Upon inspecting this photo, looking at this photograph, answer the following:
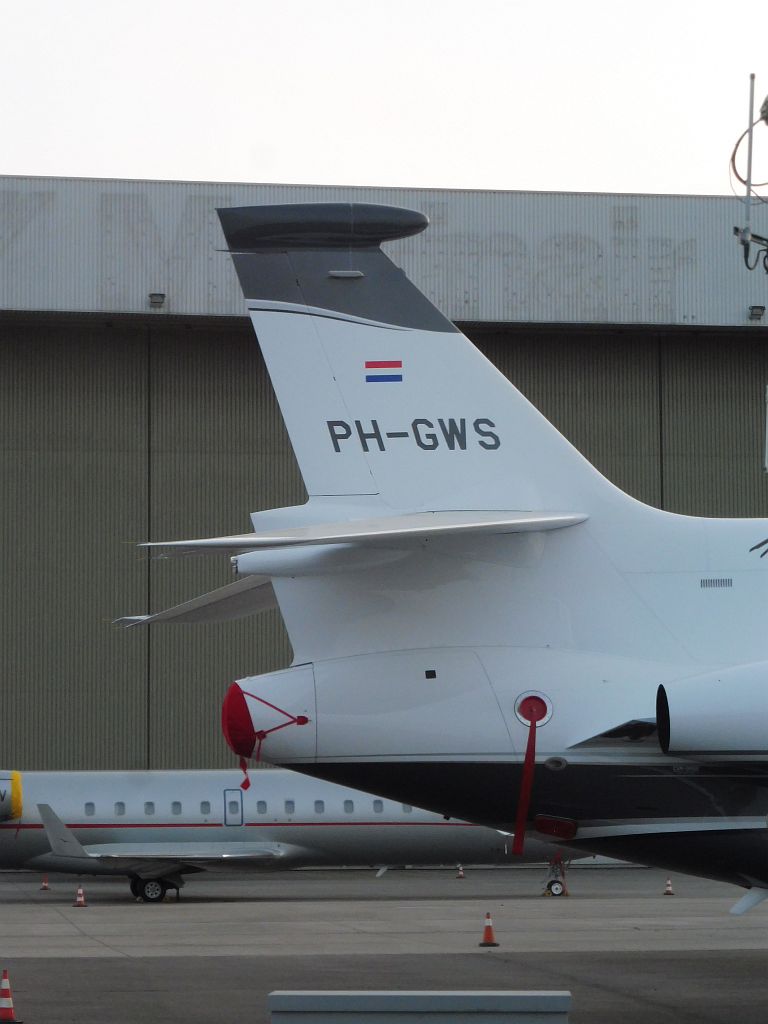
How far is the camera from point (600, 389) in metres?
30.1

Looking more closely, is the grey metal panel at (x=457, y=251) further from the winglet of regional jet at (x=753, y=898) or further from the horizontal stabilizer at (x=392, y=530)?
the winglet of regional jet at (x=753, y=898)

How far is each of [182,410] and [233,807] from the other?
9538mm

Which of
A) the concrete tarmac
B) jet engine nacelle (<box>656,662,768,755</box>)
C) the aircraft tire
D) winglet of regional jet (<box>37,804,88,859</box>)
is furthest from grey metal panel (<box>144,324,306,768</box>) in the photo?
jet engine nacelle (<box>656,662,768,755</box>)

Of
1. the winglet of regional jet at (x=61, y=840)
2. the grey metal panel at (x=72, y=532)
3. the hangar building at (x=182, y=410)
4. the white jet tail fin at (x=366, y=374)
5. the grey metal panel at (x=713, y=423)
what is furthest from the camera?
the grey metal panel at (x=713, y=423)

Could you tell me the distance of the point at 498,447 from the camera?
9.83m

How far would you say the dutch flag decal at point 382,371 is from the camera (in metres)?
9.72

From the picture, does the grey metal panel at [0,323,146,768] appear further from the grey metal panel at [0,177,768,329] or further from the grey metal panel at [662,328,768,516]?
the grey metal panel at [662,328,768,516]

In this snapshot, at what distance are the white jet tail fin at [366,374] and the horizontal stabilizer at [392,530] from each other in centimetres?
26

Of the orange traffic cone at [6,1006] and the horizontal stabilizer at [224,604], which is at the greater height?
the horizontal stabilizer at [224,604]

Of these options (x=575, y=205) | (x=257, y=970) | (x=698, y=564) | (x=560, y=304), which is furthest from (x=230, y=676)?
(x=698, y=564)

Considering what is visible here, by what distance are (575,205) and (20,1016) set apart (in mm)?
22471

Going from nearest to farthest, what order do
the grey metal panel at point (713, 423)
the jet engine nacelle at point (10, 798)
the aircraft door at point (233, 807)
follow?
the jet engine nacelle at point (10, 798), the aircraft door at point (233, 807), the grey metal panel at point (713, 423)

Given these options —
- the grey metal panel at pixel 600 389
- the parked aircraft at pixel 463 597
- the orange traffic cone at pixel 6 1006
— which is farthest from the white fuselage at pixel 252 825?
the parked aircraft at pixel 463 597

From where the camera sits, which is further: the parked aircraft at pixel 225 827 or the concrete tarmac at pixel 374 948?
the parked aircraft at pixel 225 827
